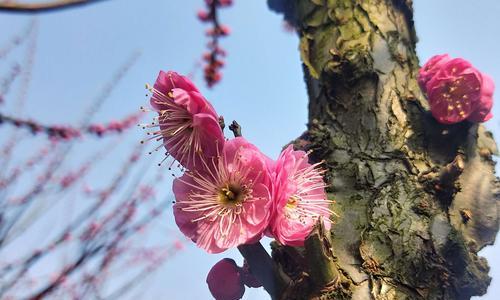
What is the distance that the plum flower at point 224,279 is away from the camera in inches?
38.3

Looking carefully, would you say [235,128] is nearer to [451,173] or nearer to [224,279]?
[224,279]

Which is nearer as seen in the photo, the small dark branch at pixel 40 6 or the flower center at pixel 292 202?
the small dark branch at pixel 40 6

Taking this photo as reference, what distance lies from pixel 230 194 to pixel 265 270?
0.16 meters

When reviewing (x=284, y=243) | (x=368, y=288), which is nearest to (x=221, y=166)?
(x=284, y=243)

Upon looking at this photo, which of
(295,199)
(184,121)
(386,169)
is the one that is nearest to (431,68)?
(386,169)

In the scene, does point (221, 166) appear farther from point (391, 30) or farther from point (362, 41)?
point (391, 30)

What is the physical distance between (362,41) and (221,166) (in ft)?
2.51

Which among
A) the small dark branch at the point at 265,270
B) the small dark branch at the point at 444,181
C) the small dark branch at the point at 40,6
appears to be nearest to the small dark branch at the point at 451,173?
the small dark branch at the point at 444,181

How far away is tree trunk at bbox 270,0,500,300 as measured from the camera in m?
0.99

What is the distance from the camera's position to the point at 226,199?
95 centimetres

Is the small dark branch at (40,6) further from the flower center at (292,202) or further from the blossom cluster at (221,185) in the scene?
the flower center at (292,202)

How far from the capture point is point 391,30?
60.4 inches

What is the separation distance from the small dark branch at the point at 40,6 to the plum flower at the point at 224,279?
56 centimetres

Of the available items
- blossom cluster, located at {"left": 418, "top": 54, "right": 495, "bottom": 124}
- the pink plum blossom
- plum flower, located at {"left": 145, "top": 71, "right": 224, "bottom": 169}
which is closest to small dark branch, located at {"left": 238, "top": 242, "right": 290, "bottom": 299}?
plum flower, located at {"left": 145, "top": 71, "right": 224, "bottom": 169}
